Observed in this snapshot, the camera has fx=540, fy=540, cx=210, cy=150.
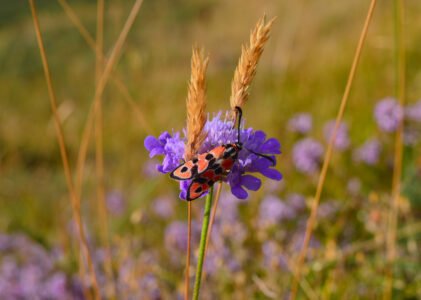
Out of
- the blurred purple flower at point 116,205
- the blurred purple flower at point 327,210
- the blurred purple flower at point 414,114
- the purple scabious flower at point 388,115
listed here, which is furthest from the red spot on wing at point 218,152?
the blurred purple flower at point 116,205

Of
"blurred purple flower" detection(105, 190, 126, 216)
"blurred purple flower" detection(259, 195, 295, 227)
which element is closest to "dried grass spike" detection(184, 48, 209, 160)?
"blurred purple flower" detection(259, 195, 295, 227)

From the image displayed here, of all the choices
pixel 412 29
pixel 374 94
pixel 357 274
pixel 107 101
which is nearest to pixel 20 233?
pixel 357 274

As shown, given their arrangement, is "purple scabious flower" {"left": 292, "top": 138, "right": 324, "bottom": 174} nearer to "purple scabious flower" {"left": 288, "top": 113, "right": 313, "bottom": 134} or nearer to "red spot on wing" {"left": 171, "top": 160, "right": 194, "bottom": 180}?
"purple scabious flower" {"left": 288, "top": 113, "right": 313, "bottom": 134}

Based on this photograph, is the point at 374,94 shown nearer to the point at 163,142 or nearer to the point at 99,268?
the point at 99,268

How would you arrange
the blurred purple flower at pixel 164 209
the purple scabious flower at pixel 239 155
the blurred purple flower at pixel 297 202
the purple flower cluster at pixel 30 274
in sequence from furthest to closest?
1. the blurred purple flower at pixel 164 209
2. the blurred purple flower at pixel 297 202
3. the purple flower cluster at pixel 30 274
4. the purple scabious flower at pixel 239 155

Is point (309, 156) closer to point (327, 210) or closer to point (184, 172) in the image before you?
point (327, 210)

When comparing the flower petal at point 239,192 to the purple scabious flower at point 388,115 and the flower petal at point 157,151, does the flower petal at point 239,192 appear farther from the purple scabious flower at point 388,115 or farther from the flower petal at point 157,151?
the purple scabious flower at point 388,115

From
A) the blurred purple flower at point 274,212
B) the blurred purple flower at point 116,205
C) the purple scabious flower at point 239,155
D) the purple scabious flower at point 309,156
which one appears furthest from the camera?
the blurred purple flower at point 116,205

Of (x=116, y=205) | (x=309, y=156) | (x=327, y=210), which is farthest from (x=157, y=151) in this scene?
(x=116, y=205)
